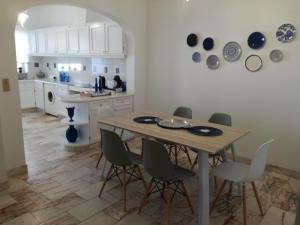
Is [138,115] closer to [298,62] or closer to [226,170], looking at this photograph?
[226,170]

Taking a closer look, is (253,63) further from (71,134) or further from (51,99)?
(51,99)

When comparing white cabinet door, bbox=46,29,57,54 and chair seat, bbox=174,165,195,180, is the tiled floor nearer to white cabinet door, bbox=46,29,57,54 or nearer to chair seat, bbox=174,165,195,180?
chair seat, bbox=174,165,195,180

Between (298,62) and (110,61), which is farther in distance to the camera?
(110,61)

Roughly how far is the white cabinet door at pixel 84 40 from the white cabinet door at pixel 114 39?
0.59 m

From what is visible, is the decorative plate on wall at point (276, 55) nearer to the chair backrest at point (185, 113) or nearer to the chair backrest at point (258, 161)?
the chair backrest at point (185, 113)

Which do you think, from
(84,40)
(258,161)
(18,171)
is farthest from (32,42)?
(258,161)

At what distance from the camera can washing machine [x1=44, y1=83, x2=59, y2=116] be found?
6.25 metres

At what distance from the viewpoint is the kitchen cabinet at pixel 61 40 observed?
225 inches

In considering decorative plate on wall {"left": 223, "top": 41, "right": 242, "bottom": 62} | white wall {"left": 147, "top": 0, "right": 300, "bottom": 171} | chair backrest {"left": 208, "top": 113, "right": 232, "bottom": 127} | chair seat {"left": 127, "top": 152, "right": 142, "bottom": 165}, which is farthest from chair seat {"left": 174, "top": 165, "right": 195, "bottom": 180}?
decorative plate on wall {"left": 223, "top": 41, "right": 242, "bottom": 62}

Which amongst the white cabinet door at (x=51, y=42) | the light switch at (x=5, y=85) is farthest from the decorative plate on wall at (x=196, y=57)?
the white cabinet door at (x=51, y=42)

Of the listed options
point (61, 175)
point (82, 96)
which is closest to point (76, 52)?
point (82, 96)

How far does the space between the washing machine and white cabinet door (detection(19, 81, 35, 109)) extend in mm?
582

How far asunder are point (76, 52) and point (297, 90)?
4205 millimetres

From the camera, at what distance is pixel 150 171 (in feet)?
7.82
